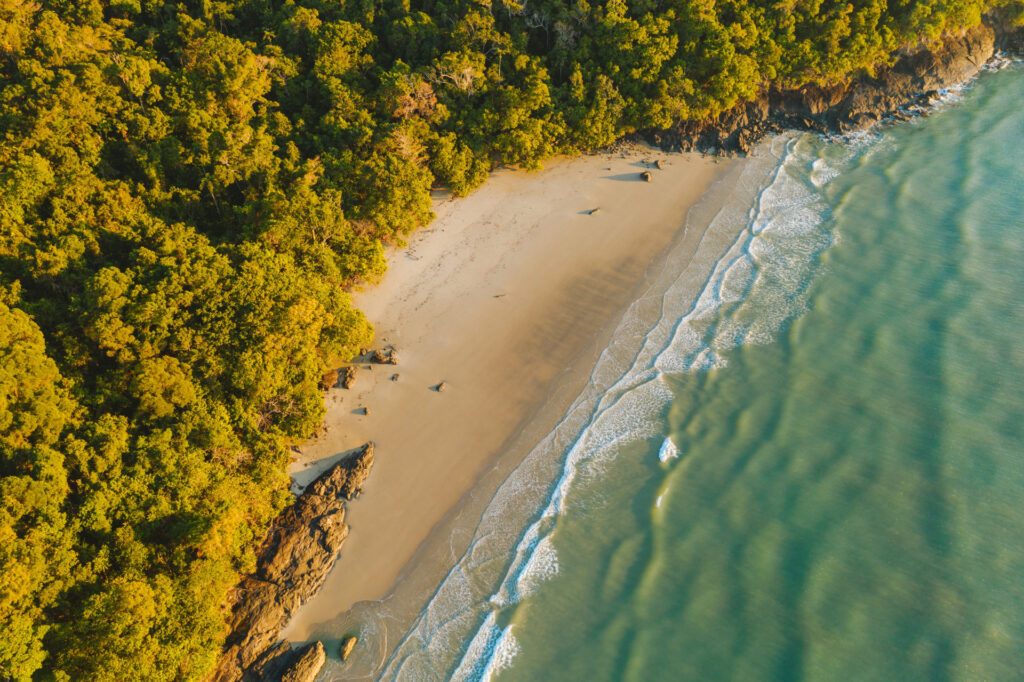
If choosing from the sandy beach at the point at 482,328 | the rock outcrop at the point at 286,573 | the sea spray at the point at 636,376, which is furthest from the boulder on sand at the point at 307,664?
the sea spray at the point at 636,376

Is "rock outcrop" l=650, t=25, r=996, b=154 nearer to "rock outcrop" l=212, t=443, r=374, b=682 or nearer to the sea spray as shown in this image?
the sea spray

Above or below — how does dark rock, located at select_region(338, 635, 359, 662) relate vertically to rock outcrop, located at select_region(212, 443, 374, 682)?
below

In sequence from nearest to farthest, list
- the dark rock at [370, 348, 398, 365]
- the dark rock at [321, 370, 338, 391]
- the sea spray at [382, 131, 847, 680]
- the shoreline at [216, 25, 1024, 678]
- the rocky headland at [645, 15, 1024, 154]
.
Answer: the sea spray at [382, 131, 847, 680] → the shoreline at [216, 25, 1024, 678] → the dark rock at [321, 370, 338, 391] → the dark rock at [370, 348, 398, 365] → the rocky headland at [645, 15, 1024, 154]

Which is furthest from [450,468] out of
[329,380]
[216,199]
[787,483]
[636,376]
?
[216,199]

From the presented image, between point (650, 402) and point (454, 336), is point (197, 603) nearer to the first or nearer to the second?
point (454, 336)

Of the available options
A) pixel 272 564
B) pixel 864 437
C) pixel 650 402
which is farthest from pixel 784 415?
pixel 272 564

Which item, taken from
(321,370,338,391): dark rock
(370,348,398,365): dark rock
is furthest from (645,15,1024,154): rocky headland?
(321,370,338,391): dark rock
